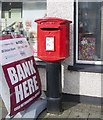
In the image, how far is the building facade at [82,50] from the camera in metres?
4.85

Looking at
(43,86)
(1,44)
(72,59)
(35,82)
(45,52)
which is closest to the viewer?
(1,44)

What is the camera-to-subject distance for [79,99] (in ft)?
16.3

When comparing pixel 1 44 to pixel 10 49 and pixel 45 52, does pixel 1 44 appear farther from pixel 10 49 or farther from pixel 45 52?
pixel 45 52

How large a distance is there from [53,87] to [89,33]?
1628 millimetres

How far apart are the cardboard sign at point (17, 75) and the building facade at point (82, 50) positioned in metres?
0.76

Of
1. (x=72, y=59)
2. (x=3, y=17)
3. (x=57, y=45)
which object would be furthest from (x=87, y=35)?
(x=3, y=17)

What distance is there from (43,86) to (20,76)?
1.32m

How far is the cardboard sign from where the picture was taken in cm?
382

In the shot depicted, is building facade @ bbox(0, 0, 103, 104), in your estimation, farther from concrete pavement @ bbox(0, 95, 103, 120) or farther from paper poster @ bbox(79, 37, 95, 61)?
concrete pavement @ bbox(0, 95, 103, 120)

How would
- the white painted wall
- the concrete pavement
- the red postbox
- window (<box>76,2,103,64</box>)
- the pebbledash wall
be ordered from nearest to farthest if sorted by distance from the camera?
the red postbox
the concrete pavement
the pebbledash wall
window (<box>76,2,103,64</box>)
the white painted wall

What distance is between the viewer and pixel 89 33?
16.7 feet

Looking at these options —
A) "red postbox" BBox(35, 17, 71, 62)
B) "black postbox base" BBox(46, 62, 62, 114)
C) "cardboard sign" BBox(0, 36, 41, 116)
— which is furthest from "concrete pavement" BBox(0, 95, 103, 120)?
"red postbox" BBox(35, 17, 71, 62)

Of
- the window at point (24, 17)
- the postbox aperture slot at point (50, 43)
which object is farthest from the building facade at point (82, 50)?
the postbox aperture slot at point (50, 43)

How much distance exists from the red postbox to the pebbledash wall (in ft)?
2.31
